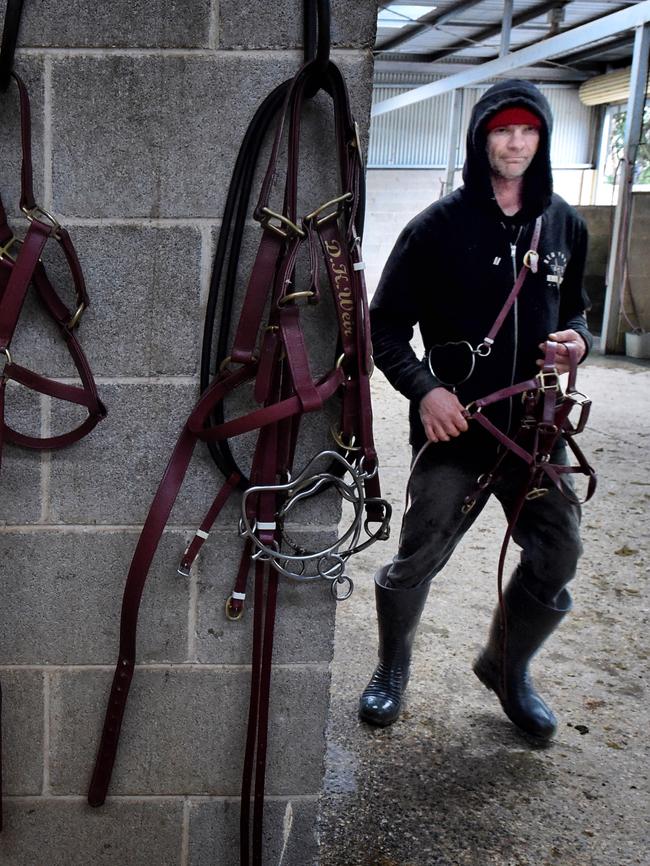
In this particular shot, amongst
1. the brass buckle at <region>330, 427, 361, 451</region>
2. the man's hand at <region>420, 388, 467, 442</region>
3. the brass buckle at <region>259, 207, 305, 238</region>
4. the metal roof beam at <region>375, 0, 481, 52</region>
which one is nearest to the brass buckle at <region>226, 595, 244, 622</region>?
the brass buckle at <region>330, 427, 361, 451</region>

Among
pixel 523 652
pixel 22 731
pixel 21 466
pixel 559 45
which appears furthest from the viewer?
pixel 559 45

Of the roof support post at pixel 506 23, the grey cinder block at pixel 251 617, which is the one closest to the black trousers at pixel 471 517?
the grey cinder block at pixel 251 617

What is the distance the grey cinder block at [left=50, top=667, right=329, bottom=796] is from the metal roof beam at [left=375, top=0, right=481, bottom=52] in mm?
10087

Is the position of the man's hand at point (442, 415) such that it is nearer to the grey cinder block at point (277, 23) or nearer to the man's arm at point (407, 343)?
the man's arm at point (407, 343)

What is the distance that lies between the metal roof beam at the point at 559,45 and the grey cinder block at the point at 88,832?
28.7 ft

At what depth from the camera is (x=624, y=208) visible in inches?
384

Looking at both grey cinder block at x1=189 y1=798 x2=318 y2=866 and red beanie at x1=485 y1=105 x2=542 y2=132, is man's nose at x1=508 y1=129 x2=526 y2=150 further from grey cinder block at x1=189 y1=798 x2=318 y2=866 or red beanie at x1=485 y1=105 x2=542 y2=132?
grey cinder block at x1=189 y1=798 x2=318 y2=866

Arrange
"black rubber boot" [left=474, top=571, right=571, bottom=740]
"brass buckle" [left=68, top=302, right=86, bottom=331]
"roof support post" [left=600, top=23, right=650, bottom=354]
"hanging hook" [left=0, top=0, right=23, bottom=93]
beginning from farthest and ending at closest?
"roof support post" [left=600, top=23, right=650, bottom=354] < "black rubber boot" [left=474, top=571, right=571, bottom=740] < "brass buckle" [left=68, top=302, right=86, bottom=331] < "hanging hook" [left=0, top=0, right=23, bottom=93]

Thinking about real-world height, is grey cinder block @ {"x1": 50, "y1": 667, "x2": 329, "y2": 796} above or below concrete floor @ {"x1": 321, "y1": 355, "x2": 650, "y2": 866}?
above

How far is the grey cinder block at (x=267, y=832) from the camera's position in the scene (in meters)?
1.84

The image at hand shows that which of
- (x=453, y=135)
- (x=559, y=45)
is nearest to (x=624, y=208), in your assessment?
(x=559, y=45)

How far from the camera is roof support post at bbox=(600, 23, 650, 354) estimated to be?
9.30 metres

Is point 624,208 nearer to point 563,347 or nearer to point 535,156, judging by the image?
point 535,156

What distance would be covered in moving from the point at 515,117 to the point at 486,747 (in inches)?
61.0
